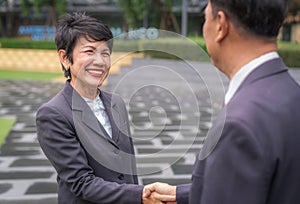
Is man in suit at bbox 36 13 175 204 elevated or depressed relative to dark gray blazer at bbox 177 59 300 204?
depressed

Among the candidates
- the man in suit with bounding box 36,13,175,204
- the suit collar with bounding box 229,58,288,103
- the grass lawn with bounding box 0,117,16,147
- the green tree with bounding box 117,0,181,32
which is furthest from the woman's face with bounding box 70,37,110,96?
the green tree with bounding box 117,0,181,32

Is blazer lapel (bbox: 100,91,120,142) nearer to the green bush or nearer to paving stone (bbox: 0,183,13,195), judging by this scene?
paving stone (bbox: 0,183,13,195)

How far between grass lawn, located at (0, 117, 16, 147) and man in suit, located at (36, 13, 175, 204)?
4566 mm

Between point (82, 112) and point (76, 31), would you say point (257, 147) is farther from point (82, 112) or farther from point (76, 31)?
point (76, 31)

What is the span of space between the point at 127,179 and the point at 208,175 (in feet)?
3.09

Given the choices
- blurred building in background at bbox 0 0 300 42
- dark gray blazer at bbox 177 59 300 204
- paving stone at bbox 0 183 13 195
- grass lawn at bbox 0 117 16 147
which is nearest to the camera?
dark gray blazer at bbox 177 59 300 204

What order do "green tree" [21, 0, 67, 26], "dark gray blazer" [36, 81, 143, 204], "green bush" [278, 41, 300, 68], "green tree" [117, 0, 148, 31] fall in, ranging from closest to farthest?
"dark gray blazer" [36, 81, 143, 204] < "green bush" [278, 41, 300, 68] < "green tree" [117, 0, 148, 31] < "green tree" [21, 0, 67, 26]

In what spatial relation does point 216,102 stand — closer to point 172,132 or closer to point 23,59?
point 172,132

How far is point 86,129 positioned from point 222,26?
0.87 m

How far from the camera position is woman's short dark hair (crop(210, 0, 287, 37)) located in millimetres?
932

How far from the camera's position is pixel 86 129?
5.43 ft

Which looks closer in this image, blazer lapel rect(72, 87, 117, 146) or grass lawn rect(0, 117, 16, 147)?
blazer lapel rect(72, 87, 117, 146)

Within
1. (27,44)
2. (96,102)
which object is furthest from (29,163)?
(27,44)

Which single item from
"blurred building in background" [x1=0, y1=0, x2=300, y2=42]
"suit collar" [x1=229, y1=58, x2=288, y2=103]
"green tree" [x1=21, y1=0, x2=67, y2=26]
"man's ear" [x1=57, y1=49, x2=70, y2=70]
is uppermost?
"suit collar" [x1=229, y1=58, x2=288, y2=103]
